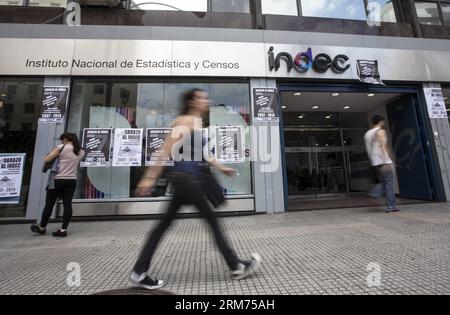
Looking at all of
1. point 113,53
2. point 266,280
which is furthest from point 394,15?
point 266,280

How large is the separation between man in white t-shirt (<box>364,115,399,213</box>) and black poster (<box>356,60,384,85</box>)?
2151 millimetres

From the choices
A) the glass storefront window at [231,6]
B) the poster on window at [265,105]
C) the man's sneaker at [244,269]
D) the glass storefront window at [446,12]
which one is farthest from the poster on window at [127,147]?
the glass storefront window at [446,12]

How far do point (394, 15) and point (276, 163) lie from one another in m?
6.91

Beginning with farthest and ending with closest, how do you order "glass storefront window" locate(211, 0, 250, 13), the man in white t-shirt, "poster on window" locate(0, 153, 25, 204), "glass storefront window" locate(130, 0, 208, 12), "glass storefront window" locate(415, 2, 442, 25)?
"glass storefront window" locate(415, 2, 442, 25) < "glass storefront window" locate(211, 0, 250, 13) < "glass storefront window" locate(130, 0, 208, 12) < "poster on window" locate(0, 153, 25, 204) < the man in white t-shirt

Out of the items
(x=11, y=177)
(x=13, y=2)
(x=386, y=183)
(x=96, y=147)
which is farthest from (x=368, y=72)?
(x=13, y=2)

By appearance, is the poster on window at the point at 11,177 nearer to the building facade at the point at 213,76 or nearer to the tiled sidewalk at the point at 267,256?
the building facade at the point at 213,76

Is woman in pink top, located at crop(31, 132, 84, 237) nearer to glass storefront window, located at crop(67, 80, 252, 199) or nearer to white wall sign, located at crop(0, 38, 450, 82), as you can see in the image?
glass storefront window, located at crop(67, 80, 252, 199)

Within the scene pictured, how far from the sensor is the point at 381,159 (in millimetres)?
6156

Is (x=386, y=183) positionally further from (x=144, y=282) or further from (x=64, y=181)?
(x=64, y=181)

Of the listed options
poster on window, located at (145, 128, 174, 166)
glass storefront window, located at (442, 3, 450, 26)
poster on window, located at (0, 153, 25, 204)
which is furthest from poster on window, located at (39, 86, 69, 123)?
glass storefront window, located at (442, 3, 450, 26)

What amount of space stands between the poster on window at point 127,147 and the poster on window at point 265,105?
306cm

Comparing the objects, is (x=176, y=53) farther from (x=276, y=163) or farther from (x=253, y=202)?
(x=253, y=202)

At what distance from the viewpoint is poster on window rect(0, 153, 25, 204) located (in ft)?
21.9

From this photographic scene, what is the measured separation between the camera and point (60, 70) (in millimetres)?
7008
